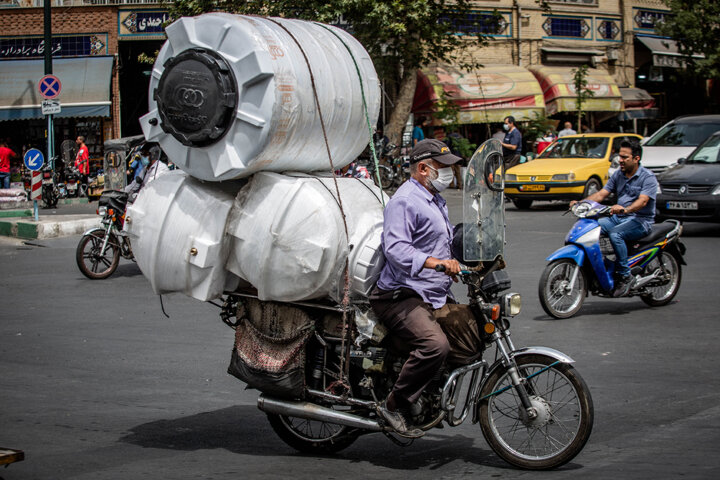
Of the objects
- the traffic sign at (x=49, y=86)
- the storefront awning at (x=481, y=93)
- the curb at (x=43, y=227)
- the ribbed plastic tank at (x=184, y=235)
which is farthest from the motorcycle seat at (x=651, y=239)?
the storefront awning at (x=481, y=93)

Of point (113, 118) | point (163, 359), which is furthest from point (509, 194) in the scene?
point (113, 118)

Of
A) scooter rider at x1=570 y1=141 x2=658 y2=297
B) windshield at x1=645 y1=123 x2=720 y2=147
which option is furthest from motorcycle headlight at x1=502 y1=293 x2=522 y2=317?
windshield at x1=645 y1=123 x2=720 y2=147

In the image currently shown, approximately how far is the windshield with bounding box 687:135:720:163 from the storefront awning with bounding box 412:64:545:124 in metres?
13.5

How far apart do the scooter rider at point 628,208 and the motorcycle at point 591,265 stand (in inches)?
3.8

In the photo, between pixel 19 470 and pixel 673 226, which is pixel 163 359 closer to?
pixel 19 470

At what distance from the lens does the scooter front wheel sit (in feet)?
31.8

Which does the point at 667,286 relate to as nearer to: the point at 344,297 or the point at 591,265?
the point at 591,265

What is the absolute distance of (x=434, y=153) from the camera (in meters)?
5.13

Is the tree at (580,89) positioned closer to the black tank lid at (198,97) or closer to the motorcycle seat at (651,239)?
the motorcycle seat at (651,239)

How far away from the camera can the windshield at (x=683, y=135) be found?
20.6 metres

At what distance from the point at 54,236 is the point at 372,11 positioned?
10548 millimetres

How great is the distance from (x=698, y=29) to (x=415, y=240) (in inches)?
1272

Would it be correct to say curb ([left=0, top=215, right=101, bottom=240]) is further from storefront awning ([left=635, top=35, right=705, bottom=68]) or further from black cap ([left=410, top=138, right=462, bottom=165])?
storefront awning ([left=635, top=35, right=705, bottom=68])

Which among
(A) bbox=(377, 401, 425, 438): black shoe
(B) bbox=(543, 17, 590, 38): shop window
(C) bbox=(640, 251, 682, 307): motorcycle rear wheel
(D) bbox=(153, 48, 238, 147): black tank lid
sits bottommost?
(A) bbox=(377, 401, 425, 438): black shoe
